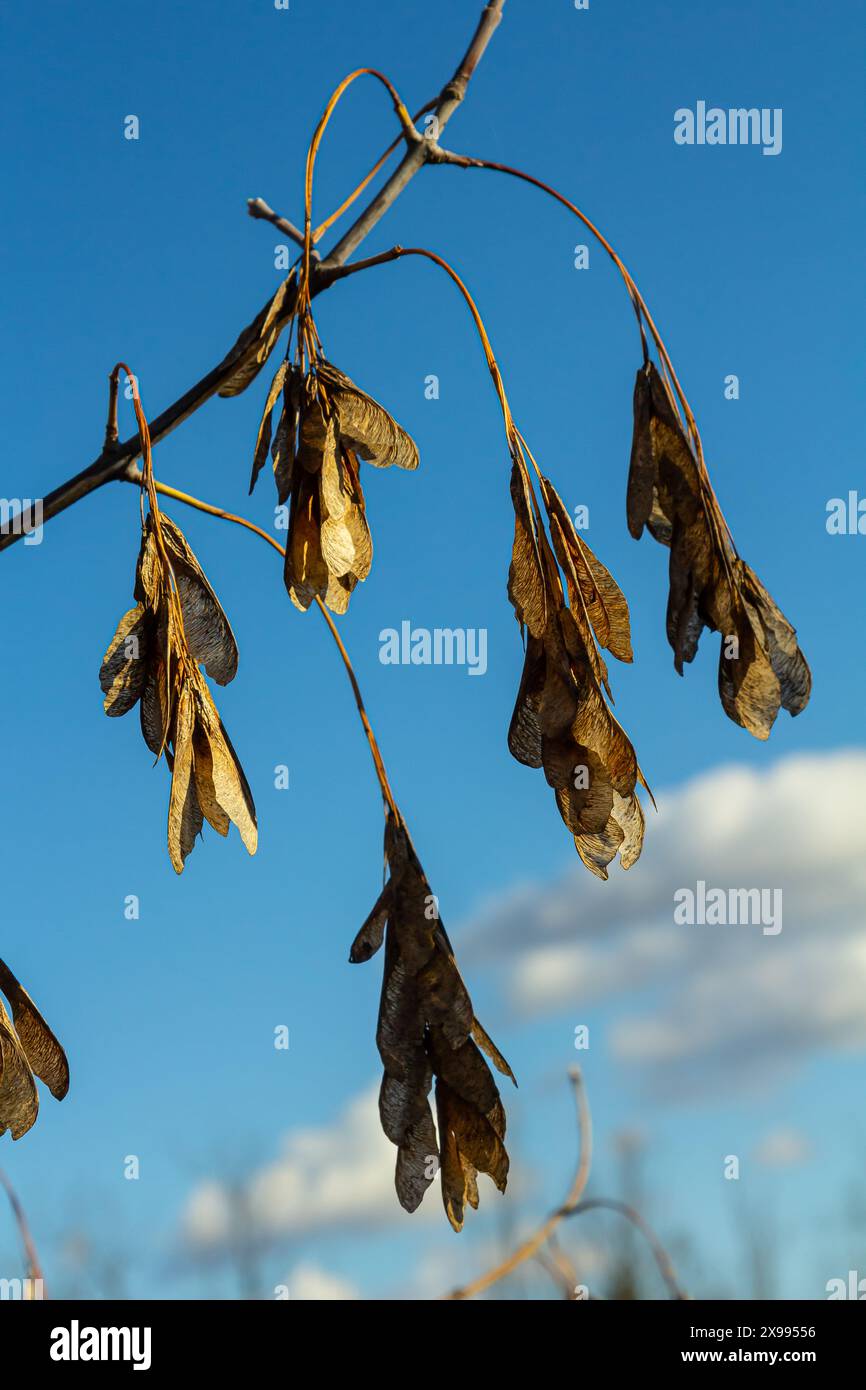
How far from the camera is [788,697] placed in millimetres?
1743

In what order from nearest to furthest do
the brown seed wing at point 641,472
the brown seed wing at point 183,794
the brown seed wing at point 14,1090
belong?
the brown seed wing at point 183,794, the brown seed wing at point 14,1090, the brown seed wing at point 641,472

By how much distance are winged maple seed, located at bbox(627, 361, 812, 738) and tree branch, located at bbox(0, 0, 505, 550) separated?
0.50 metres

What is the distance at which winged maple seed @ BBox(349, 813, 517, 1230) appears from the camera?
1585mm

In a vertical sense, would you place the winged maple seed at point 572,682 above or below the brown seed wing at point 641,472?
below

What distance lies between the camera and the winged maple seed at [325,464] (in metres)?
1.60

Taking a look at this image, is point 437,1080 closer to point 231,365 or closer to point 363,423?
point 363,423

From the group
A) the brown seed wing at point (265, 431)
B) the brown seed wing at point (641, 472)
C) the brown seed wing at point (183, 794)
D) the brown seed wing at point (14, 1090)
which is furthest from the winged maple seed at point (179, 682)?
the brown seed wing at point (641, 472)

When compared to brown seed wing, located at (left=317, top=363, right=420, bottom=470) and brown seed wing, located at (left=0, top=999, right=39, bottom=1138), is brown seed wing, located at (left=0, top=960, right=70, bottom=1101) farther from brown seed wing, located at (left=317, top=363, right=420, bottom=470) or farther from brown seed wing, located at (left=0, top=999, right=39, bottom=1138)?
brown seed wing, located at (left=317, top=363, right=420, bottom=470)

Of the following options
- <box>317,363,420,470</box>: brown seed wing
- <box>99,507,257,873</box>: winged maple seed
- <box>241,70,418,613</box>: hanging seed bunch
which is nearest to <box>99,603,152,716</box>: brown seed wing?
<box>99,507,257,873</box>: winged maple seed

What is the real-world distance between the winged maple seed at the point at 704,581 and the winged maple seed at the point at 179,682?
2.32 feet

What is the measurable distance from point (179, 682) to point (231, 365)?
46 cm

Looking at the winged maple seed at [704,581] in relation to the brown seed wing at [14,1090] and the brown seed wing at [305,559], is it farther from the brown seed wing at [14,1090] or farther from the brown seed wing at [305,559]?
the brown seed wing at [14,1090]
